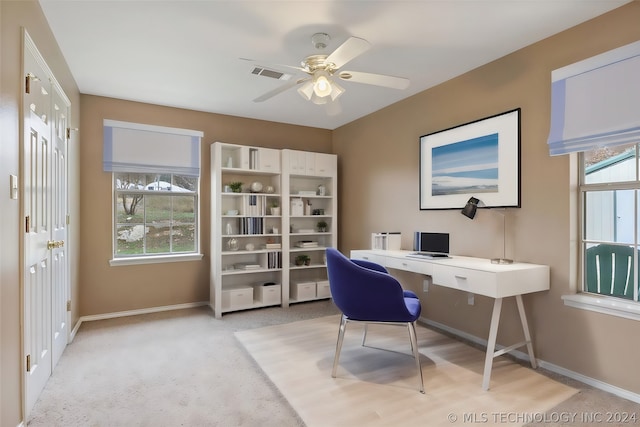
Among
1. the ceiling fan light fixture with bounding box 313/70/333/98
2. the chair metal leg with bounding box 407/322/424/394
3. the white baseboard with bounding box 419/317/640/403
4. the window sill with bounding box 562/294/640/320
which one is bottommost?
the white baseboard with bounding box 419/317/640/403

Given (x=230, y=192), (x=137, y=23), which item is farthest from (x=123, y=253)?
(x=137, y=23)

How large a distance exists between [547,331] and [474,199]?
1179 millimetres

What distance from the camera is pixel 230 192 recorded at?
13.8ft

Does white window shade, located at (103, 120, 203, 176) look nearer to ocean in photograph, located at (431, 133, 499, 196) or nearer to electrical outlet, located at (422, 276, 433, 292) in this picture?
ocean in photograph, located at (431, 133, 499, 196)

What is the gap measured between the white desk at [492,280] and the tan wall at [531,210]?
151mm

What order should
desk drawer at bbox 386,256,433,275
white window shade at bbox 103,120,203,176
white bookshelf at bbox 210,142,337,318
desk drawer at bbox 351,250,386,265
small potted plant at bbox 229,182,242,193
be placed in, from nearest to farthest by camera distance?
desk drawer at bbox 386,256,433,275, desk drawer at bbox 351,250,386,265, white window shade at bbox 103,120,203,176, white bookshelf at bbox 210,142,337,318, small potted plant at bbox 229,182,242,193

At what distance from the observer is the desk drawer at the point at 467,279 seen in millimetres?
2316

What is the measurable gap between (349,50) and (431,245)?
205 cm

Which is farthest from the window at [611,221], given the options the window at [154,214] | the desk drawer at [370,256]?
the window at [154,214]

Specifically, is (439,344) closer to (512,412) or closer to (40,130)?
(512,412)

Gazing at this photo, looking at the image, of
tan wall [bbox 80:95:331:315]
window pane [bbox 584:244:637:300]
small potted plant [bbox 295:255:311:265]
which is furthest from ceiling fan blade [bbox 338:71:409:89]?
small potted plant [bbox 295:255:311:265]

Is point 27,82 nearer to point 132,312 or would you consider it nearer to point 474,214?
point 132,312

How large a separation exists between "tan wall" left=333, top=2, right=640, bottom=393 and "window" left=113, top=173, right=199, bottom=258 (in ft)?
8.40

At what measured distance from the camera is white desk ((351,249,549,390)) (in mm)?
2303
